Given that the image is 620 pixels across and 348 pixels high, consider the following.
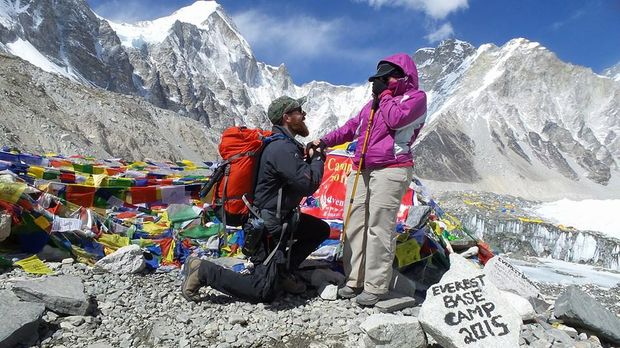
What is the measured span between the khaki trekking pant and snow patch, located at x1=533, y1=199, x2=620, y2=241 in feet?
97.8

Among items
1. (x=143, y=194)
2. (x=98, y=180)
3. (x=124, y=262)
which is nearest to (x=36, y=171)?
(x=98, y=180)

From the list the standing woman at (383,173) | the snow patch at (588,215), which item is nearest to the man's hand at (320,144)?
the standing woman at (383,173)

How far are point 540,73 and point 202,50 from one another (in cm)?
10643

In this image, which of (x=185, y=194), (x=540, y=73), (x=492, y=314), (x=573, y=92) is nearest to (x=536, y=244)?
(x=185, y=194)

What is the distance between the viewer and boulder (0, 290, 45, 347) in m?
3.15

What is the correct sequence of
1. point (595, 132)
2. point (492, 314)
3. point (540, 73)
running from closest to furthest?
point (492, 314) < point (540, 73) < point (595, 132)

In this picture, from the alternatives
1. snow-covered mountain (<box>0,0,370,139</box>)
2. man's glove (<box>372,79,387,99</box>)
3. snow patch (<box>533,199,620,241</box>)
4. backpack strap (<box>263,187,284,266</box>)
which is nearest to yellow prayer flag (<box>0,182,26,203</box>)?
backpack strap (<box>263,187,284,266</box>)

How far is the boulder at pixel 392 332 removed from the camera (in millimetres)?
3340

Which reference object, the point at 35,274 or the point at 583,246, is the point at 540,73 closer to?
the point at 583,246

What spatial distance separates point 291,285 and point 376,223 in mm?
975

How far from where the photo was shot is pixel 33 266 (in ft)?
15.1

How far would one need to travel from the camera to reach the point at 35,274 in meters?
4.45

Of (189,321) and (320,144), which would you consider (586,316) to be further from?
(189,321)

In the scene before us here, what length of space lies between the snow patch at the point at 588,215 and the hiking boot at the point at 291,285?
2987 centimetres
